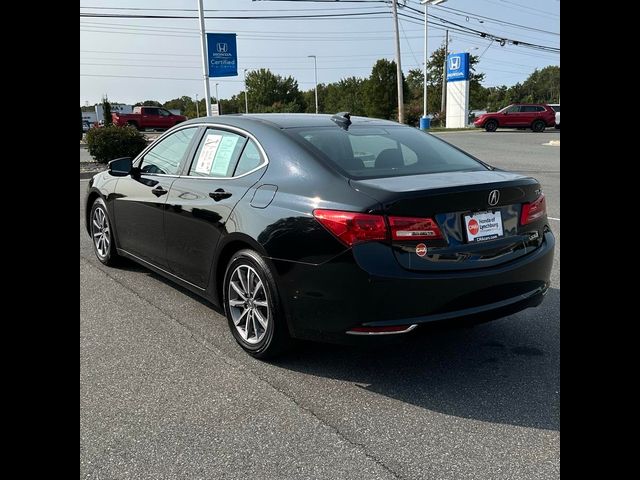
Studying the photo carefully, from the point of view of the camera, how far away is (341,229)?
121 inches

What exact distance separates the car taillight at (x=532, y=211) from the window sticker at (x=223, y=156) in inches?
77.6

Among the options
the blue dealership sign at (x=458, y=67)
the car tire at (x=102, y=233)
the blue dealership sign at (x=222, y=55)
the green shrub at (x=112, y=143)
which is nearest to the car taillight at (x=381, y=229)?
the car tire at (x=102, y=233)

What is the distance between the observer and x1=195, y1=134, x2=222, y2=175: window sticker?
4246 mm

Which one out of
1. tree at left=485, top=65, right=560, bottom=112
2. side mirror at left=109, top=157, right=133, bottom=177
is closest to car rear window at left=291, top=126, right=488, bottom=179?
side mirror at left=109, top=157, right=133, bottom=177

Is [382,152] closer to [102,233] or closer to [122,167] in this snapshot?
[122,167]

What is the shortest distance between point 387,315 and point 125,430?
143 centimetres

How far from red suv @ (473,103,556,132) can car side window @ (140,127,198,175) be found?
1330 inches

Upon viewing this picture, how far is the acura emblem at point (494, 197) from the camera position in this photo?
3.26 m

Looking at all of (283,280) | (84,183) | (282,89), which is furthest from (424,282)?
(282,89)

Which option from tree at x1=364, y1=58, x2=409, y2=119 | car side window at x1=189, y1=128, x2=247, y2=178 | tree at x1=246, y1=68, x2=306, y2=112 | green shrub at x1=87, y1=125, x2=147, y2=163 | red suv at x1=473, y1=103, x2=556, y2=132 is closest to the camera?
car side window at x1=189, y1=128, x2=247, y2=178

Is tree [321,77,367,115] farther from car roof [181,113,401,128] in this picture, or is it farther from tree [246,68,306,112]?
car roof [181,113,401,128]

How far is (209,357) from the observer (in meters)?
3.71

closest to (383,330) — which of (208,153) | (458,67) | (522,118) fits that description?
(208,153)
